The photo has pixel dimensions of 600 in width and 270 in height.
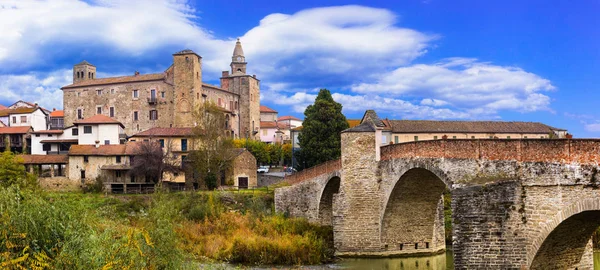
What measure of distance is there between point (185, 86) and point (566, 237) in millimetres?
59068

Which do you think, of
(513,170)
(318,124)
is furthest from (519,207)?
(318,124)

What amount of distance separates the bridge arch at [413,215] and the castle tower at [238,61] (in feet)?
216

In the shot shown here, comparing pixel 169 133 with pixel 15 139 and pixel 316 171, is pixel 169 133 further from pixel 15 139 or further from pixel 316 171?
pixel 316 171

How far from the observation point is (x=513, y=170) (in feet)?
51.6

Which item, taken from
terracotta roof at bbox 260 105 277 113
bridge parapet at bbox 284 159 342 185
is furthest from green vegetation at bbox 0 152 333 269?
terracotta roof at bbox 260 105 277 113

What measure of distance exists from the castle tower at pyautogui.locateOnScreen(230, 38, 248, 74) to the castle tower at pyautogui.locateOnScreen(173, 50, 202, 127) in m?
19.8

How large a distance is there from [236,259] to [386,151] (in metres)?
8.35

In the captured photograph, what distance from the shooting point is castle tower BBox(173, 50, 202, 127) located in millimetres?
69500

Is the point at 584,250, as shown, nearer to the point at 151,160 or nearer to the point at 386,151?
the point at 386,151

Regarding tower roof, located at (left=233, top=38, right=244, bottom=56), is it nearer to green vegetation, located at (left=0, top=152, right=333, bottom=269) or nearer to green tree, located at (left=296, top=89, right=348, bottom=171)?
green tree, located at (left=296, top=89, right=348, bottom=171)

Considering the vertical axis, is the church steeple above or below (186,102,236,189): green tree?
above

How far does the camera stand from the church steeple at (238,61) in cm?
9050

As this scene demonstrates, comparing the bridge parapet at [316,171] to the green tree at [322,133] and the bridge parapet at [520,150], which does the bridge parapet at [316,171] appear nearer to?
the bridge parapet at [520,150]

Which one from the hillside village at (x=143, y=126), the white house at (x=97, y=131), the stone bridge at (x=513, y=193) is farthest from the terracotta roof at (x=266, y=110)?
the stone bridge at (x=513, y=193)
